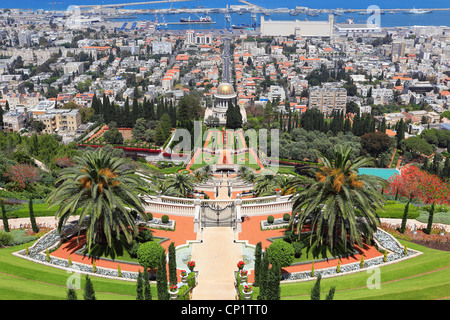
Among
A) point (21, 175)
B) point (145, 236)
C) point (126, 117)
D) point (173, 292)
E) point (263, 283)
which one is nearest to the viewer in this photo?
point (263, 283)

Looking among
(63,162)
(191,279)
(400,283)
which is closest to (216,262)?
(191,279)

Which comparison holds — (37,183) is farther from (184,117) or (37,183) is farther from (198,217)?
(184,117)

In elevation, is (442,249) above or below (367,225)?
below

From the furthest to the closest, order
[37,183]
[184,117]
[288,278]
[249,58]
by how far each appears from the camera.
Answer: [249,58], [184,117], [37,183], [288,278]

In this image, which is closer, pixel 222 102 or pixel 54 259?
pixel 54 259

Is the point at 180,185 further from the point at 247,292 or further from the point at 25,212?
the point at 247,292

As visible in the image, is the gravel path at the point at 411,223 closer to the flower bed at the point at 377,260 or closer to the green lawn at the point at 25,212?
the flower bed at the point at 377,260

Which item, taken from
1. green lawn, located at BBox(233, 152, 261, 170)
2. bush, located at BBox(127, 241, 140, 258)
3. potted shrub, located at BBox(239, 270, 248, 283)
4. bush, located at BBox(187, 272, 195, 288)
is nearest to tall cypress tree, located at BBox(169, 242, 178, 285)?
bush, located at BBox(187, 272, 195, 288)
